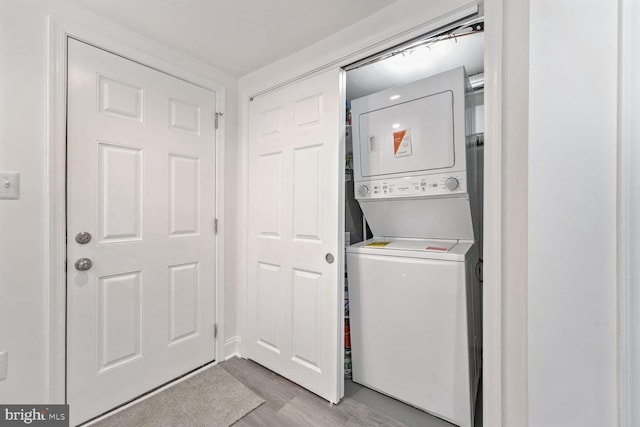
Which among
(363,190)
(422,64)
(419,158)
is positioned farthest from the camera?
(422,64)

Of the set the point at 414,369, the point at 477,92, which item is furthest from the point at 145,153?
the point at 477,92

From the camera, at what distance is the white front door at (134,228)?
1454 mm

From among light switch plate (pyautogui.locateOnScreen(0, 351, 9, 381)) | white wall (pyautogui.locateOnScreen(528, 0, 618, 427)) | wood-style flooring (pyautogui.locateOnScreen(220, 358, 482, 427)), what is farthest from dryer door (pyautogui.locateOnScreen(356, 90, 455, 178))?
light switch plate (pyautogui.locateOnScreen(0, 351, 9, 381))

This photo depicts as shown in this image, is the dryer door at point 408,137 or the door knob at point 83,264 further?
the dryer door at point 408,137

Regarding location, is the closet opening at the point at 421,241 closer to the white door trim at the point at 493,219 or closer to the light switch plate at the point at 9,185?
the white door trim at the point at 493,219

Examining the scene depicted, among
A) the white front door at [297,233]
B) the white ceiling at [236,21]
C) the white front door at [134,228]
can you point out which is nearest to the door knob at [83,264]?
the white front door at [134,228]

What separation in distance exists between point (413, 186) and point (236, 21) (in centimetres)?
142

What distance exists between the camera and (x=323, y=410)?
5.26 feet

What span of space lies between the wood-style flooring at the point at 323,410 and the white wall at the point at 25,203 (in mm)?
1090

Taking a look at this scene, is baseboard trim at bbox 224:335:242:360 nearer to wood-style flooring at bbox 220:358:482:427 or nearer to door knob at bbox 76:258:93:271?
wood-style flooring at bbox 220:358:482:427

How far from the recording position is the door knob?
144 centimetres

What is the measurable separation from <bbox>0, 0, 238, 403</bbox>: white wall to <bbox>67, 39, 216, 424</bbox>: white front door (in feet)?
0.35

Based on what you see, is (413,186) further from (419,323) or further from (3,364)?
(3,364)

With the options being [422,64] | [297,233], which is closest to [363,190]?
[297,233]
